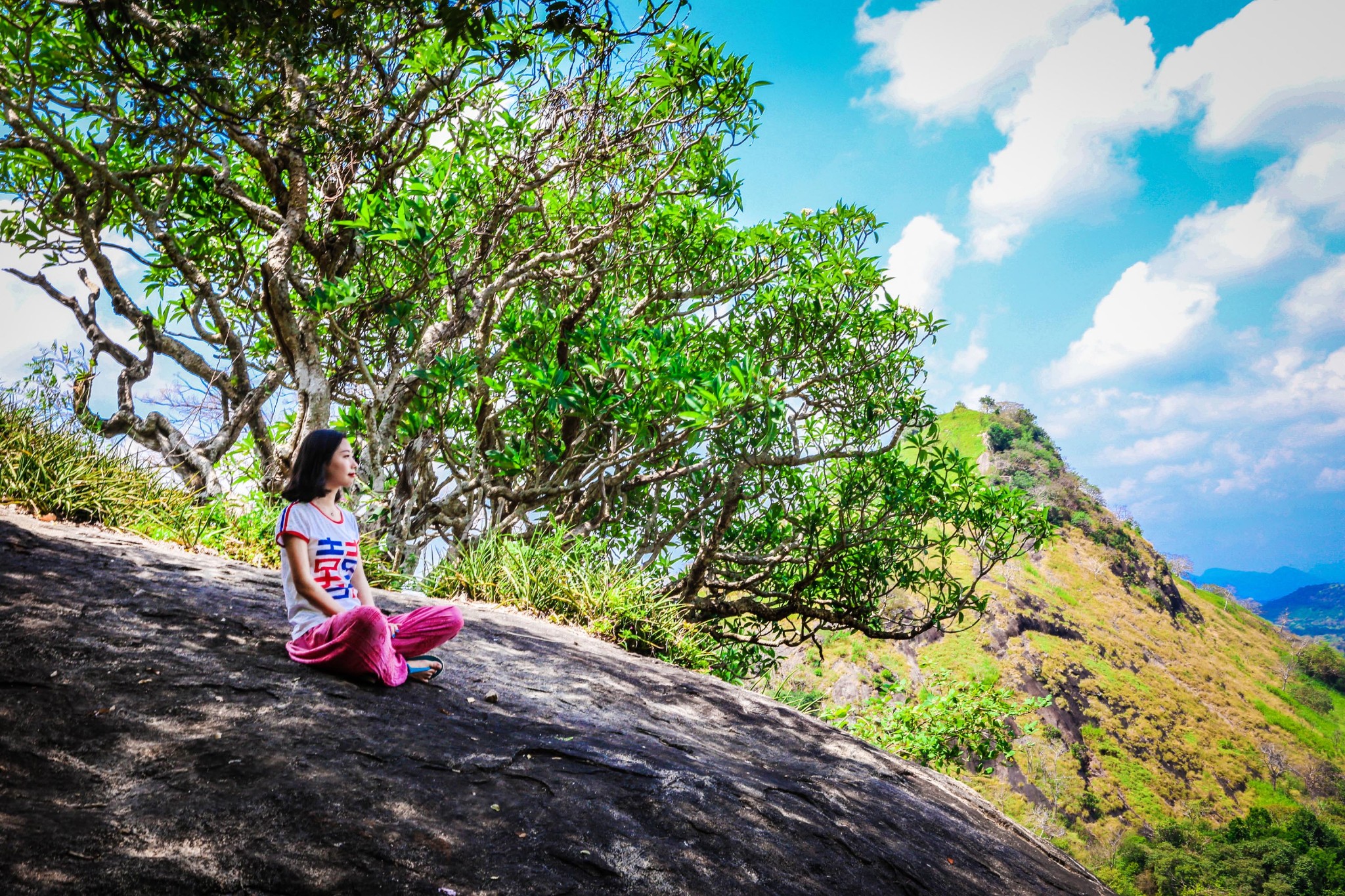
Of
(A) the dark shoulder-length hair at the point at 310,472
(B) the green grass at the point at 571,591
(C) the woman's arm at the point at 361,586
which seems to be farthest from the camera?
(B) the green grass at the point at 571,591

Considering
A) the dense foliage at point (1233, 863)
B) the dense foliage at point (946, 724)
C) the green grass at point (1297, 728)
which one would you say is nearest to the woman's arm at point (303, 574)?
the dense foliage at point (946, 724)

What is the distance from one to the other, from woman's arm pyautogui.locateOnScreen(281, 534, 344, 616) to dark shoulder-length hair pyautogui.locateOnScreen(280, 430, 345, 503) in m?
0.22

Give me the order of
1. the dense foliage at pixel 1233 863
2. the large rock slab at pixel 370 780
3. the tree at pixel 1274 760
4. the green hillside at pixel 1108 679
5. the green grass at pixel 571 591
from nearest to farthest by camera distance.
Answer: the large rock slab at pixel 370 780, the green grass at pixel 571 591, the dense foliage at pixel 1233 863, the green hillside at pixel 1108 679, the tree at pixel 1274 760

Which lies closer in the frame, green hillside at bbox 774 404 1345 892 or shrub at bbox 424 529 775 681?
shrub at bbox 424 529 775 681

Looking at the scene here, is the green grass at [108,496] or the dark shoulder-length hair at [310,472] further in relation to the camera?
the green grass at [108,496]

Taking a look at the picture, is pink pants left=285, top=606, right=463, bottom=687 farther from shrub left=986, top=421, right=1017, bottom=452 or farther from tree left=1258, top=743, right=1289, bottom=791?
shrub left=986, top=421, right=1017, bottom=452

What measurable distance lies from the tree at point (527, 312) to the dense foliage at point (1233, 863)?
38.8m

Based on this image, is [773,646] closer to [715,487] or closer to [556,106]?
[715,487]

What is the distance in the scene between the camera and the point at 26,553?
3711 millimetres

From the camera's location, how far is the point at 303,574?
9.77 feet

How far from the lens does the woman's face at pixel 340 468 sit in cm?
320

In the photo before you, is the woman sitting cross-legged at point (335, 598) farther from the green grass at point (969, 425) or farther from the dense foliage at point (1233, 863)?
the green grass at point (969, 425)

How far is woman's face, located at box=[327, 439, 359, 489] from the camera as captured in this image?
10.5ft

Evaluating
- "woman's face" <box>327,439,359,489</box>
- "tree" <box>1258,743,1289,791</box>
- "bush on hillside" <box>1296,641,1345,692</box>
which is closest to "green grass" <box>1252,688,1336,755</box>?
"tree" <box>1258,743,1289,791</box>
